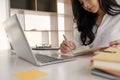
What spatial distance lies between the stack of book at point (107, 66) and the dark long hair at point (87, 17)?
84cm

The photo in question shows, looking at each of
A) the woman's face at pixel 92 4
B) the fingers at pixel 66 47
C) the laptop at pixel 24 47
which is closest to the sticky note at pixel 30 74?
the laptop at pixel 24 47

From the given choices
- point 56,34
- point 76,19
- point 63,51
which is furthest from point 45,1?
point 63,51

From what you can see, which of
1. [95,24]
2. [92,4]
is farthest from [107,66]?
[95,24]

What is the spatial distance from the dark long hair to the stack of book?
843 mm

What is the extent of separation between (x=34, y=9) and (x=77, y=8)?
62.2 inches

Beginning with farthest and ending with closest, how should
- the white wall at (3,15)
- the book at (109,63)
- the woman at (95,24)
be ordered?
the white wall at (3,15)
the woman at (95,24)
the book at (109,63)

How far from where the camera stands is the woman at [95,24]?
1.26 m

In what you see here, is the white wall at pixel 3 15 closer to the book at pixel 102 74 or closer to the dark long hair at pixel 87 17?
the dark long hair at pixel 87 17

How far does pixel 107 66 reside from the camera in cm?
Answer: 52

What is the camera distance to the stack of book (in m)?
0.50

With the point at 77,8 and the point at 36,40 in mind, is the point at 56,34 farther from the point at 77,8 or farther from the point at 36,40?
the point at 77,8

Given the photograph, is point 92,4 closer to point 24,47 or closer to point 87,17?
point 87,17

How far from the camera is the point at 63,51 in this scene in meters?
1.12

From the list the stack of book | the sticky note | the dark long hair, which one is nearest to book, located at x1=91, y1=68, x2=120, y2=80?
the stack of book
